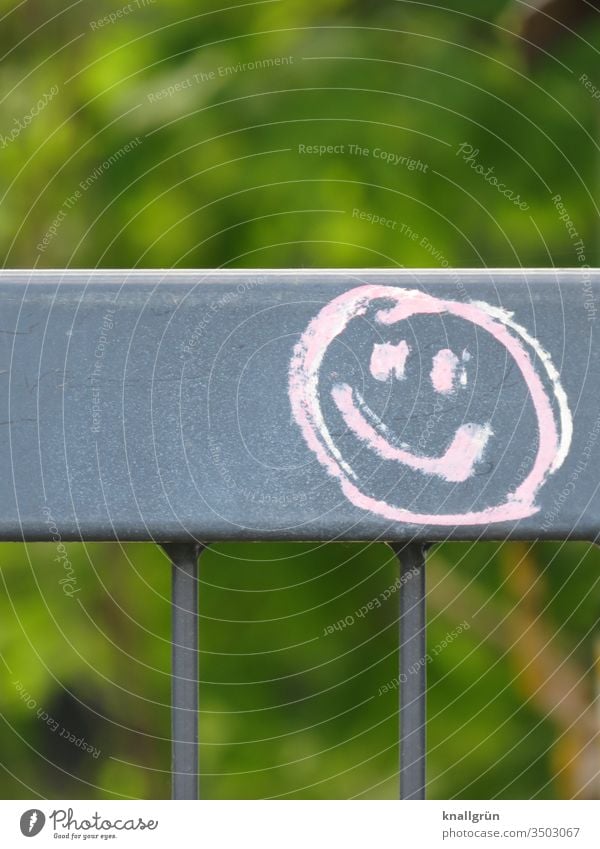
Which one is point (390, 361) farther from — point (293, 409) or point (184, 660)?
point (184, 660)

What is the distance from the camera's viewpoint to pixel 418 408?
0.46 m

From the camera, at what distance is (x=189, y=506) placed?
46 cm

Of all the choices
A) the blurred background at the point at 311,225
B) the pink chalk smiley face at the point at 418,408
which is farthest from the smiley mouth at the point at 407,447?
the blurred background at the point at 311,225

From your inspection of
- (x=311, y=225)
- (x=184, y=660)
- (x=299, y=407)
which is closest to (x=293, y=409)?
(x=299, y=407)

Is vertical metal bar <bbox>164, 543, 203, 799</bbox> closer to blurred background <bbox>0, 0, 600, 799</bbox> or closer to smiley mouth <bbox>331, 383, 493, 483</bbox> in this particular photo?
smiley mouth <bbox>331, 383, 493, 483</bbox>

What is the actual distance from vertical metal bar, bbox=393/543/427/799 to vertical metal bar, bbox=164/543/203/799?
0.29 feet

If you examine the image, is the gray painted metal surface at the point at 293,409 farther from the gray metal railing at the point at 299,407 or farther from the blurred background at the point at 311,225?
the blurred background at the point at 311,225

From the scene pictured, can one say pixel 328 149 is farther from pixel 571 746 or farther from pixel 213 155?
pixel 571 746

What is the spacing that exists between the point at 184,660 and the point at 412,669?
0.10m

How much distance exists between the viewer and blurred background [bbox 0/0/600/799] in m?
1.54

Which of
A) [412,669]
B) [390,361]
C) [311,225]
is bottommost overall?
[412,669]

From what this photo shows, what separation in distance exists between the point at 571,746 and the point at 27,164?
128cm

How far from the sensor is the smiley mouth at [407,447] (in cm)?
46
